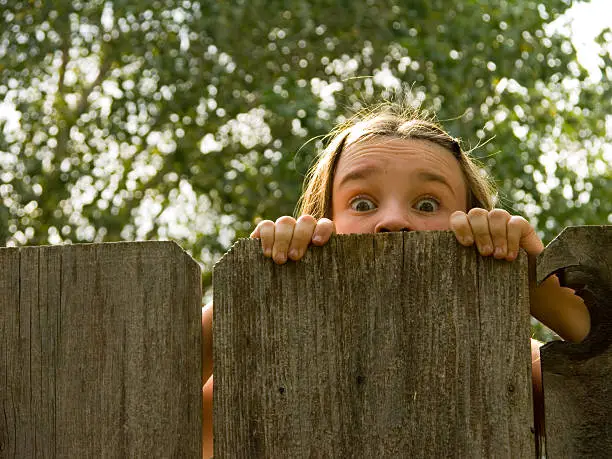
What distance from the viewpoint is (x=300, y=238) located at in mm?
1564

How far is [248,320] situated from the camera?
5.20 ft

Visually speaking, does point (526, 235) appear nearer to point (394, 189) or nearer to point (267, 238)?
point (267, 238)

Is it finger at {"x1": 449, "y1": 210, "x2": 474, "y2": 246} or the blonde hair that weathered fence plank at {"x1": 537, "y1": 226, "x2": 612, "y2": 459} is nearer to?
finger at {"x1": 449, "y1": 210, "x2": 474, "y2": 246}

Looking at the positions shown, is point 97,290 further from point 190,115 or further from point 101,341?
point 190,115

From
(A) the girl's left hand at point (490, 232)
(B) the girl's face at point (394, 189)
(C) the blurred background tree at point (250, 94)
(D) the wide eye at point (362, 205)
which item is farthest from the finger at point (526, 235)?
(C) the blurred background tree at point (250, 94)

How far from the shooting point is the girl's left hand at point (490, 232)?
1.54m

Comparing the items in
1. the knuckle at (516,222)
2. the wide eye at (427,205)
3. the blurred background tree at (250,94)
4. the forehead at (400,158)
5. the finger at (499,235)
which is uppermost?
the blurred background tree at (250,94)

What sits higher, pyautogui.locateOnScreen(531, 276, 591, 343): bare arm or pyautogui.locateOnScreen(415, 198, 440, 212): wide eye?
pyautogui.locateOnScreen(415, 198, 440, 212): wide eye

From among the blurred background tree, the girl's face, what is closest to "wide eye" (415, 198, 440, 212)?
the girl's face

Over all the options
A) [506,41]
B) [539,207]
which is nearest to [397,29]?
[506,41]

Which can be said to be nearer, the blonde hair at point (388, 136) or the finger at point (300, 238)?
the finger at point (300, 238)

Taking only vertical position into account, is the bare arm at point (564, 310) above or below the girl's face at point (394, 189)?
below

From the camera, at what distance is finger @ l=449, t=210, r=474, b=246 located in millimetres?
1547

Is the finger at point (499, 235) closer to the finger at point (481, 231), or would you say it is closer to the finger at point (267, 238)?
the finger at point (481, 231)
